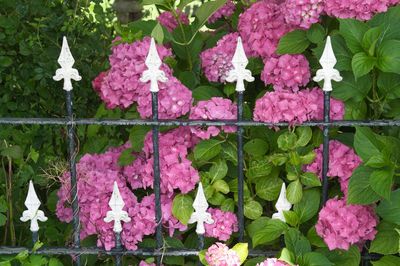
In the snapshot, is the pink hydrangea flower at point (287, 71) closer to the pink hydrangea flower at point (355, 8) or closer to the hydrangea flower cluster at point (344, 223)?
the pink hydrangea flower at point (355, 8)

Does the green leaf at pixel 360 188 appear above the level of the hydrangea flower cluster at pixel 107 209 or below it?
above

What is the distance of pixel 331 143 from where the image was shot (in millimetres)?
2721

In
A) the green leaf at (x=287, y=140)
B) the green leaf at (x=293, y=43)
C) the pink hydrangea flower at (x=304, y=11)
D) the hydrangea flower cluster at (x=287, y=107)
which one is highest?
the pink hydrangea flower at (x=304, y=11)

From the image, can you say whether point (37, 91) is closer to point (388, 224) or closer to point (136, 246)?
point (136, 246)

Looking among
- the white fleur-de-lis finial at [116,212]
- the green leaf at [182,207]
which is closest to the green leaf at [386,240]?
the green leaf at [182,207]

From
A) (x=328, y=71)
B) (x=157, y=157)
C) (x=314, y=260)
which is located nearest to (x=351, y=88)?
(x=328, y=71)

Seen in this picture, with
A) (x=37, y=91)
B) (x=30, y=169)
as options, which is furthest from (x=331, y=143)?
(x=37, y=91)

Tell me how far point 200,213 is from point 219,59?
56 cm

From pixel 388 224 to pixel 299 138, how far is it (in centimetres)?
39

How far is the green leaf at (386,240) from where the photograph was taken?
103 inches

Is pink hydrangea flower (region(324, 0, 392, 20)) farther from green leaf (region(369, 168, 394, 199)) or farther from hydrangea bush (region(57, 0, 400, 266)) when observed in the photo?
green leaf (region(369, 168, 394, 199))

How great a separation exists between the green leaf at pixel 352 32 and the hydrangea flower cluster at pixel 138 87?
543mm

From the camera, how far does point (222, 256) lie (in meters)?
2.64

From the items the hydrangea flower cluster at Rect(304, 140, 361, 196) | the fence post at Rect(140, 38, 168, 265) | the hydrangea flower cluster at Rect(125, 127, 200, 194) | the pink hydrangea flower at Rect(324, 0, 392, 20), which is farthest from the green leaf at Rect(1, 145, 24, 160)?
the pink hydrangea flower at Rect(324, 0, 392, 20)
